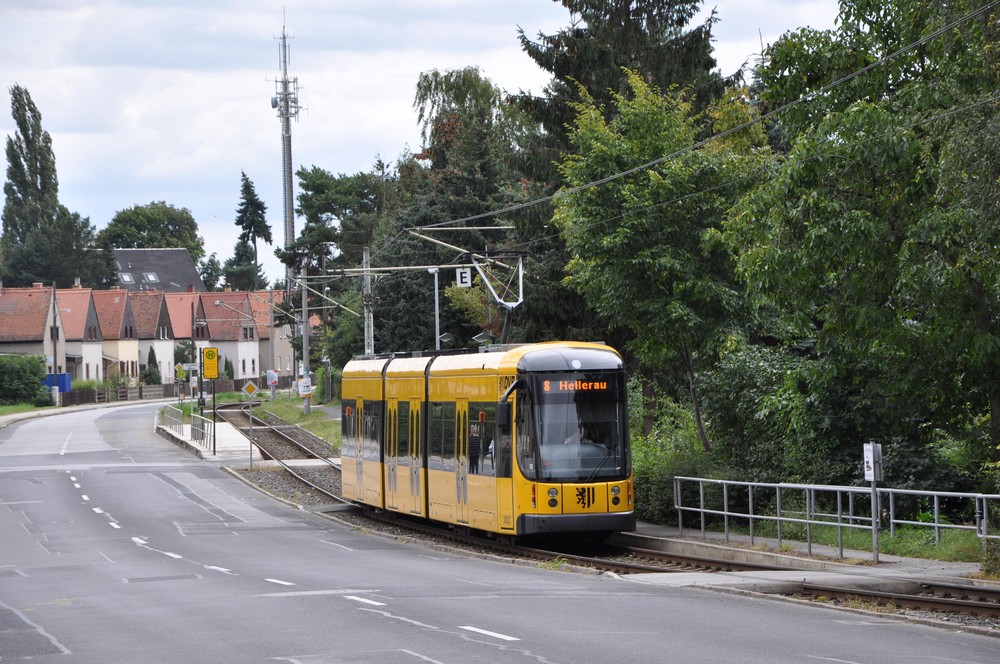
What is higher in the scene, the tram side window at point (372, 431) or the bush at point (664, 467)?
the tram side window at point (372, 431)

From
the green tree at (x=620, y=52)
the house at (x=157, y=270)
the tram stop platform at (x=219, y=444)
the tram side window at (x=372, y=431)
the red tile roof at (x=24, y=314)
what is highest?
the house at (x=157, y=270)

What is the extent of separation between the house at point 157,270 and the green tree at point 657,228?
132441 mm

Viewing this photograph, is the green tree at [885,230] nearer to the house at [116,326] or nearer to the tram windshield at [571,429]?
the tram windshield at [571,429]

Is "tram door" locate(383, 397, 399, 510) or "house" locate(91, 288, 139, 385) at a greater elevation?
"house" locate(91, 288, 139, 385)

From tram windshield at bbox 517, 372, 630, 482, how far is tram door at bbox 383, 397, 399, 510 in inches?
248

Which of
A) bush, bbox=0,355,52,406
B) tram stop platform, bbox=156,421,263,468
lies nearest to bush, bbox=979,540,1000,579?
tram stop platform, bbox=156,421,263,468

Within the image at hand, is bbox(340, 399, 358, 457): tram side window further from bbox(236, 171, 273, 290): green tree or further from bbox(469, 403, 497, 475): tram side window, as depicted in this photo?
bbox(236, 171, 273, 290): green tree

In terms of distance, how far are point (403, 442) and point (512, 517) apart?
583 cm

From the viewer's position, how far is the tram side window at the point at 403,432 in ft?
89.0

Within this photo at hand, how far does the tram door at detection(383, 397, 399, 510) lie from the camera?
91.8ft

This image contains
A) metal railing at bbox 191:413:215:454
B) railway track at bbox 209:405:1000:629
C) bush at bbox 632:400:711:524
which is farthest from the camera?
metal railing at bbox 191:413:215:454

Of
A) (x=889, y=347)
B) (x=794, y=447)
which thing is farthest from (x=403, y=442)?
(x=889, y=347)

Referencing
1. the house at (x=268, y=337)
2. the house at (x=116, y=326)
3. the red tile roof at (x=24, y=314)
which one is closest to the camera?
the red tile roof at (x=24, y=314)

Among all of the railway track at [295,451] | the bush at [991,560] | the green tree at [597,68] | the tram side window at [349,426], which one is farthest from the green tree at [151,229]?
the bush at [991,560]
